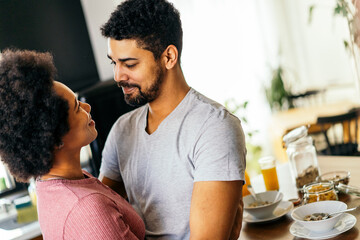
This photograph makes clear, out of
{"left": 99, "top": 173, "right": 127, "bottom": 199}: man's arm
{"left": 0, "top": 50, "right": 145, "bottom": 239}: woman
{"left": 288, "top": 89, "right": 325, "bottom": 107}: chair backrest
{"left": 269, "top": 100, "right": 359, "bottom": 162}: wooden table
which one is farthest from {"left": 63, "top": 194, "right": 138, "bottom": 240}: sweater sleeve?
{"left": 288, "top": 89, "right": 325, "bottom": 107}: chair backrest

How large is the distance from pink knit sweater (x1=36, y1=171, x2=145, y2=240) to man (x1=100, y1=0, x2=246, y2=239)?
0.75 feet

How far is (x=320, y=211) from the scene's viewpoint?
1.56m

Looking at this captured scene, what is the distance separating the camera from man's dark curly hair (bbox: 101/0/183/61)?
159 cm

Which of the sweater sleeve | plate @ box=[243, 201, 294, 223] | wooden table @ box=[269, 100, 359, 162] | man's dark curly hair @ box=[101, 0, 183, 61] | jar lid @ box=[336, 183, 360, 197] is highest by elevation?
man's dark curly hair @ box=[101, 0, 183, 61]

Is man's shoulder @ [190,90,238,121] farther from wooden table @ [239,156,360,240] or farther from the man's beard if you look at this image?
wooden table @ [239,156,360,240]

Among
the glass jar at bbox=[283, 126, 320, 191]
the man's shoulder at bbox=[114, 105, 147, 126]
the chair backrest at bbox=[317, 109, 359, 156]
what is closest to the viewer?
the man's shoulder at bbox=[114, 105, 147, 126]

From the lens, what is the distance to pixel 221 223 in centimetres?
139

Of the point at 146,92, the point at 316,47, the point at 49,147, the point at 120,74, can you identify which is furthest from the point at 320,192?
the point at 316,47

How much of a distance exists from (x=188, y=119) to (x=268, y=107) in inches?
149

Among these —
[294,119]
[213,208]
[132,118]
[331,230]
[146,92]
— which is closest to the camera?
[213,208]

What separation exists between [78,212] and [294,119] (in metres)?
3.75

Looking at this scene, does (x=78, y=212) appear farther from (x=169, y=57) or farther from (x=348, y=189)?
(x=348, y=189)

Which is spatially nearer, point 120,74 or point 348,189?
point 120,74

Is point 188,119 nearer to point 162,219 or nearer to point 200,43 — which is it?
point 162,219
